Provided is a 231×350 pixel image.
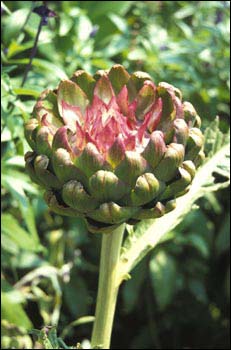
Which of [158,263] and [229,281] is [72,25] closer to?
[158,263]

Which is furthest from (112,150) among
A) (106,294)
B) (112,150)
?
(106,294)

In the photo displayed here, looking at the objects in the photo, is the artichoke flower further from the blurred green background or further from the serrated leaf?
the blurred green background

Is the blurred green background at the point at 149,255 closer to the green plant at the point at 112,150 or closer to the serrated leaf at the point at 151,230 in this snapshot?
the serrated leaf at the point at 151,230

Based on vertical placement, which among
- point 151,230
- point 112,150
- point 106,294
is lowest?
point 106,294

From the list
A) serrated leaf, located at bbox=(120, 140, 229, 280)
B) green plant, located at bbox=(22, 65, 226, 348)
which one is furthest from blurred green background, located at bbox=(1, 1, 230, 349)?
green plant, located at bbox=(22, 65, 226, 348)

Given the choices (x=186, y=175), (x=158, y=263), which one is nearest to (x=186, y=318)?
(x=158, y=263)

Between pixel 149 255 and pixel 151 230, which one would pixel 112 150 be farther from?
pixel 149 255
